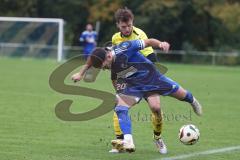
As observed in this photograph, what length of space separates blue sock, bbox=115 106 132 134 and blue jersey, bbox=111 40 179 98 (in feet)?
0.84

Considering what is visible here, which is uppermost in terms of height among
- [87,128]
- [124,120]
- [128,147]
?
[124,120]

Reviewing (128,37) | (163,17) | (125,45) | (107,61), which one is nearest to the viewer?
(107,61)

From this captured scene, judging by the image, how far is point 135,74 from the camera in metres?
8.66

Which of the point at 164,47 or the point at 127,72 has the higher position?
the point at 164,47

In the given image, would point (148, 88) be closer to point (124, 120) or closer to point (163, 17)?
point (124, 120)

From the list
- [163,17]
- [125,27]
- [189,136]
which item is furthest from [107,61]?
[163,17]

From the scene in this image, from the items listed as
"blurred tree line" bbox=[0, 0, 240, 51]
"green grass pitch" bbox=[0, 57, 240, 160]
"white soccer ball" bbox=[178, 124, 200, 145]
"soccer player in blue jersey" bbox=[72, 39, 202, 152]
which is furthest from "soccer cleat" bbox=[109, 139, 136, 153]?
"blurred tree line" bbox=[0, 0, 240, 51]

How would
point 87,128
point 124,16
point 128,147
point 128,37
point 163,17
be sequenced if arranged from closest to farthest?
1. point 128,147
2. point 124,16
3. point 128,37
4. point 87,128
5. point 163,17

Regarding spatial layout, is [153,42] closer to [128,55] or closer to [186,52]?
[128,55]

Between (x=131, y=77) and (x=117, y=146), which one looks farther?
(x=131, y=77)

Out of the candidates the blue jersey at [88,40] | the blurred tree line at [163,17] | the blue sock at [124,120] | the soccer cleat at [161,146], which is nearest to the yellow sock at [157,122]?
the soccer cleat at [161,146]

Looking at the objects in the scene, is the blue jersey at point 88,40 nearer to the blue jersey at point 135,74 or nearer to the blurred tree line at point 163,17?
the blurred tree line at point 163,17

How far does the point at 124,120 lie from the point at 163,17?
128ft

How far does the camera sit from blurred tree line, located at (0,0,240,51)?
4606 cm
